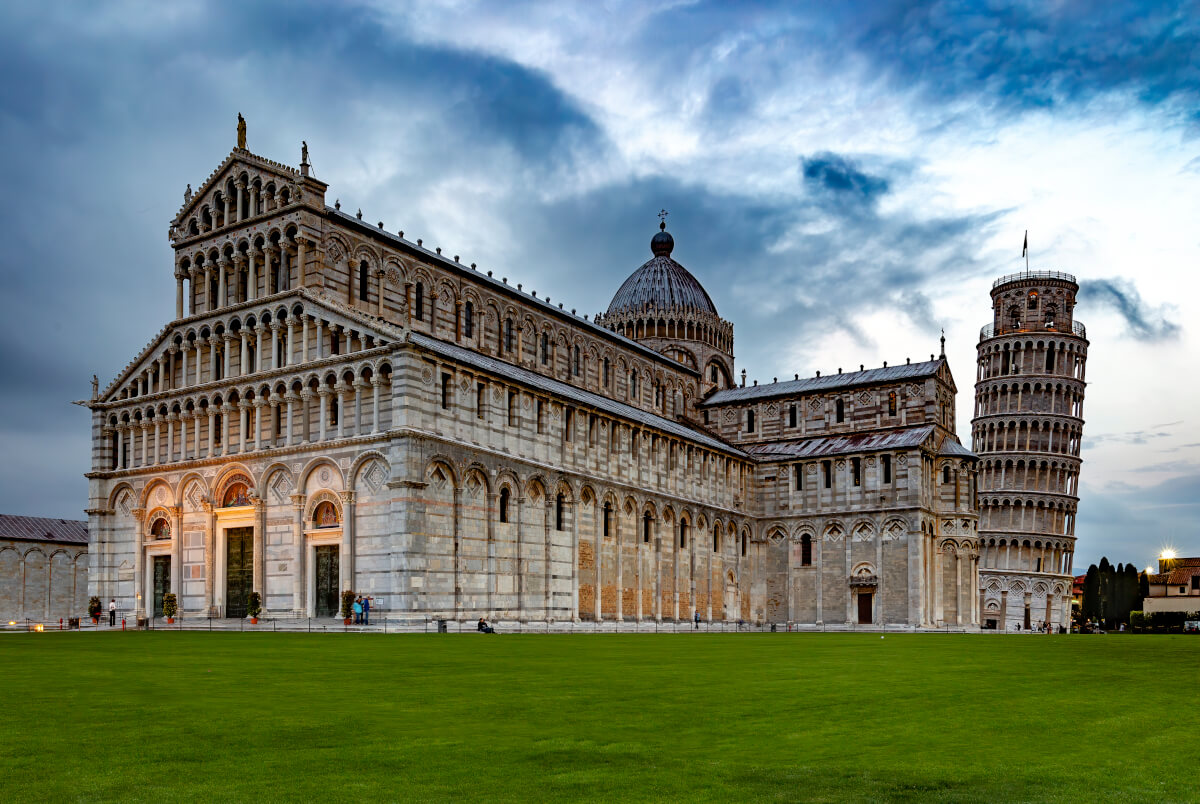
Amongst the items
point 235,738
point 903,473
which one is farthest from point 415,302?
point 235,738

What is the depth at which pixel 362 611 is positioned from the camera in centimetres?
4656

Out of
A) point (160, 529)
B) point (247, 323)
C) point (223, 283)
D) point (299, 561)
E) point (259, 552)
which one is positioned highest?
point (223, 283)

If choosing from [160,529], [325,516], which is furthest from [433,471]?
[160,529]

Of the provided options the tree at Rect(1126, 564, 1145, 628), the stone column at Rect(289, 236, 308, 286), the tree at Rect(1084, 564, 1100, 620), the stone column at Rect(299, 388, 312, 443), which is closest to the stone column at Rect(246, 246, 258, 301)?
the stone column at Rect(289, 236, 308, 286)

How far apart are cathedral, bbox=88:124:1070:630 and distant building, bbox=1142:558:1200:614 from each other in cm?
6324

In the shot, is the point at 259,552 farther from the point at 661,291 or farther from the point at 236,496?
the point at 661,291

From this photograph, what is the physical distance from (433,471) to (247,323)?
543 inches

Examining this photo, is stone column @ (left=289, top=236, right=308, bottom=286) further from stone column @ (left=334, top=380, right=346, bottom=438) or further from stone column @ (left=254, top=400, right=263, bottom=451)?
stone column @ (left=254, top=400, right=263, bottom=451)

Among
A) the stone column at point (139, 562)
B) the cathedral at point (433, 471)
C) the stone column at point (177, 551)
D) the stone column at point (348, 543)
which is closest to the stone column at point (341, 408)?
the cathedral at point (433, 471)

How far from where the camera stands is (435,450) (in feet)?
159

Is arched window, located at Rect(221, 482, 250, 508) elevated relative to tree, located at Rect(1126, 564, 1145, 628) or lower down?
elevated

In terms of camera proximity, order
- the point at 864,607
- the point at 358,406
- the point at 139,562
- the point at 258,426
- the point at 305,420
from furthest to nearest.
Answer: the point at 864,607 → the point at 139,562 → the point at 258,426 → the point at 305,420 → the point at 358,406

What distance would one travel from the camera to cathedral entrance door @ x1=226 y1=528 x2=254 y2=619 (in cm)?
5319

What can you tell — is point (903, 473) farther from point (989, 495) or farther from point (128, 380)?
point (128, 380)
